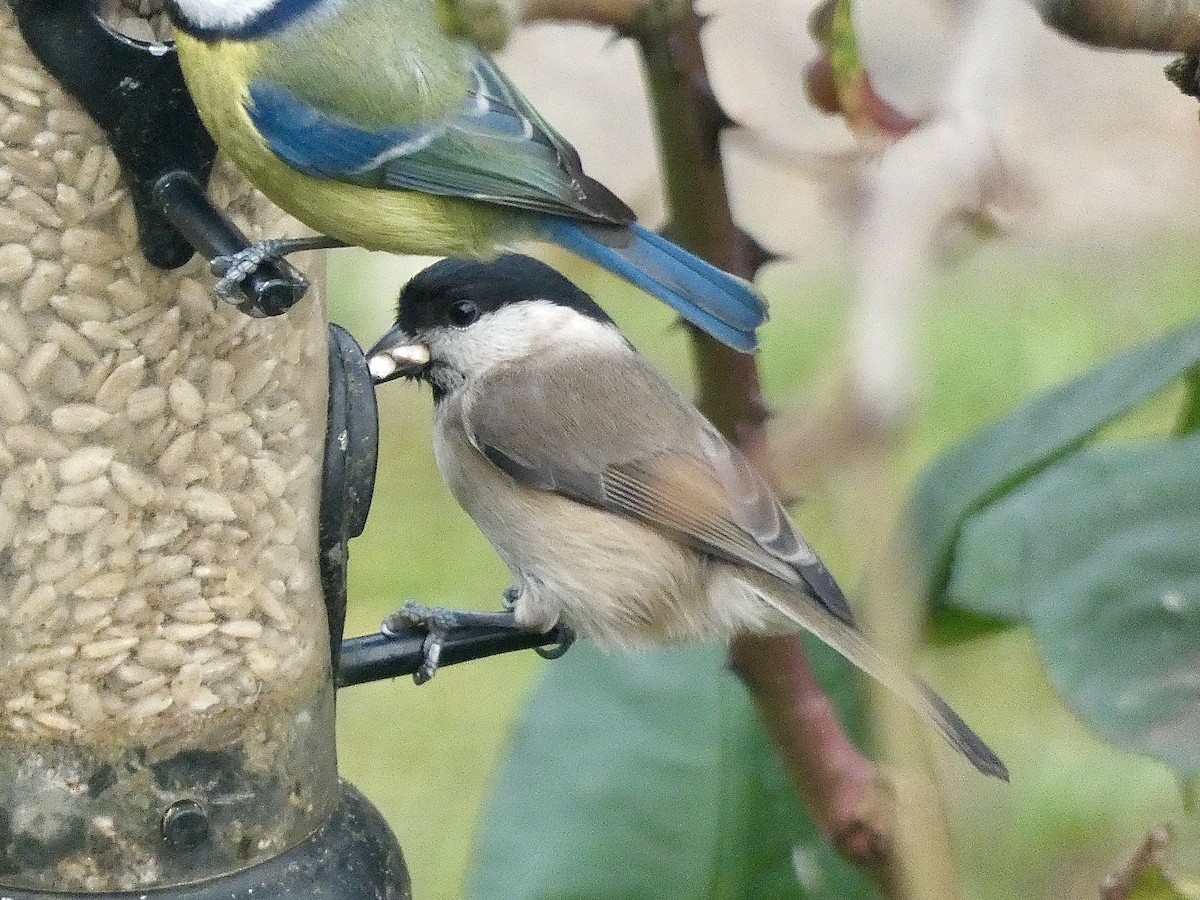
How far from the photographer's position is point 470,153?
64.5 inches

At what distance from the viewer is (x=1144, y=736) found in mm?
1283

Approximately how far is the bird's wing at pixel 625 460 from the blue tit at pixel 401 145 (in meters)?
0.43

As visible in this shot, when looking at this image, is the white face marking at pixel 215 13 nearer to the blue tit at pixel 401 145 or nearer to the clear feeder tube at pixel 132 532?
the blue tit at pixel 401 145

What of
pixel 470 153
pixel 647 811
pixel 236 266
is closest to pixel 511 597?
pixel 647 811

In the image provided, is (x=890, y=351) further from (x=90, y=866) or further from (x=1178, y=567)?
(x=90, y=866)

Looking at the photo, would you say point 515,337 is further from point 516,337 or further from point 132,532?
point 132,532

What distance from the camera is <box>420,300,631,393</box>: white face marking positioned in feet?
7.06

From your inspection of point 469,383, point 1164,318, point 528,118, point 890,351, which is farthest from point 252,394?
point 1164,318

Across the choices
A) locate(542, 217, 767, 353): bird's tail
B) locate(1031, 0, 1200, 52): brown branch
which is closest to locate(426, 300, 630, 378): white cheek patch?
locate(542, 217, 767, 353): bird's tail

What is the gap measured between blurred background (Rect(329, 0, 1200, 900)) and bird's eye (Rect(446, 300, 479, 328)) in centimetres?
16

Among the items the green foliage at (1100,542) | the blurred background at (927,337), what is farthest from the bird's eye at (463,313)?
the green foliage at (1100,542)

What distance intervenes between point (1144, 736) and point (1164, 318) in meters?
1.95

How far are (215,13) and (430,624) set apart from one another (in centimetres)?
68

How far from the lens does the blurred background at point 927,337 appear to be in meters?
2.13
